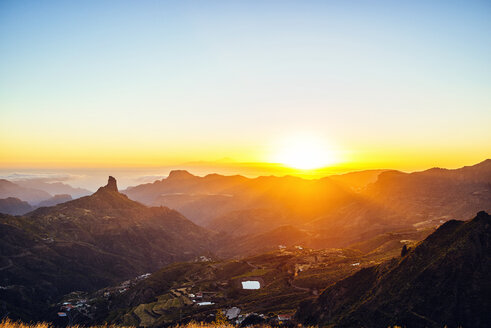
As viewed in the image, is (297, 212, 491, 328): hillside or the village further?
the village

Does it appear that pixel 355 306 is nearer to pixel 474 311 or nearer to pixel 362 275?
pixel 362 275

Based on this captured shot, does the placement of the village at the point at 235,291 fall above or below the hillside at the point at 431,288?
below

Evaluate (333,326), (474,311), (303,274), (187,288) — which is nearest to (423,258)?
(474,311)

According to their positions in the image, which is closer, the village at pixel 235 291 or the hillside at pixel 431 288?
the hillside at pixel 431 288

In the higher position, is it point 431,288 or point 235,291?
point 431,288

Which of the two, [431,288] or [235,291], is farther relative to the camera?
[235,291]

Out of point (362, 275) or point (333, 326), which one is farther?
point (362, 275)

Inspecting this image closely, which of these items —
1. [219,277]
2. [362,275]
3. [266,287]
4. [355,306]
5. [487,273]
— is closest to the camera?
[487,273]

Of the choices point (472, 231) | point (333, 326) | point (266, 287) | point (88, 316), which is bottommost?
point (88, 316)
